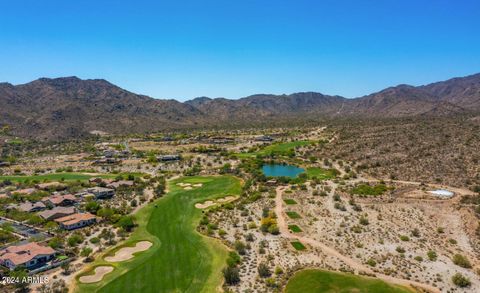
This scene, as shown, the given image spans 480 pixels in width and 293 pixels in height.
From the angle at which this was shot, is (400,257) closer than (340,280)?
No

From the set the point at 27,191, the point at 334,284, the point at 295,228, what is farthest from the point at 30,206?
the point at 334,284

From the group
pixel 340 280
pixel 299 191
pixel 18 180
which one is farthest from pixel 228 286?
pixel 18 180

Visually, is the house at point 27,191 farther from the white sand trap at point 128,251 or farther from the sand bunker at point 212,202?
the white sand trap at point 128,251

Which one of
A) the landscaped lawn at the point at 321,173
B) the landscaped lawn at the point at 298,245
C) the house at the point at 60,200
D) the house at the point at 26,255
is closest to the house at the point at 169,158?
the landscaped lawn at the point at 321,173

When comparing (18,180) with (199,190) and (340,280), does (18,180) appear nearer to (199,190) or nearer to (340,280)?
(199,190)

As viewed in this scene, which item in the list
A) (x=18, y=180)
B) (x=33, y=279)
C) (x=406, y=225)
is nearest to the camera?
(x=33, y=279)
